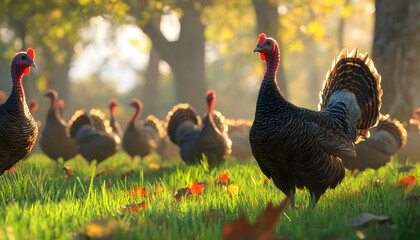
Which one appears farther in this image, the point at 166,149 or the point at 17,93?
the point at 166,149

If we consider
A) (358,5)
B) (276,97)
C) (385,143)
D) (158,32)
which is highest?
(358,5)

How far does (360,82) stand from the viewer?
16.9 feet

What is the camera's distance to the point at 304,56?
4891 centimetres

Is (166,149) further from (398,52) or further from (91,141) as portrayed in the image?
(398,52)

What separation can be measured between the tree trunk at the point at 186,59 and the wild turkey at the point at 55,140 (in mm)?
7876

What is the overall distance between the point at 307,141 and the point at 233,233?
1944 mm

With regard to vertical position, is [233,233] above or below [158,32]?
below

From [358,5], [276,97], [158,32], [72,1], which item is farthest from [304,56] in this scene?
[276,97]

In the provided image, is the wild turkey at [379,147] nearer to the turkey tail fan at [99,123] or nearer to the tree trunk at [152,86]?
the turkey tail fan at [99,123]

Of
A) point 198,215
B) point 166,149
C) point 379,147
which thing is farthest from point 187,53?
point 198,215

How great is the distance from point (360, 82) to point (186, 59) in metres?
11.8

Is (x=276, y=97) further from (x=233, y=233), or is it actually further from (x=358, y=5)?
(x=358, y=5)

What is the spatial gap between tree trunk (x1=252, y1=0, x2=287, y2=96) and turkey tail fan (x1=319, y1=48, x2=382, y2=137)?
27.7 feet

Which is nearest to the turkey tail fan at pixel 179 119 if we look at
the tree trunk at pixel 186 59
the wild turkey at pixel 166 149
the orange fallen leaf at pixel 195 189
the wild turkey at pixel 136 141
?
the wild turkey at pixel 136 141
